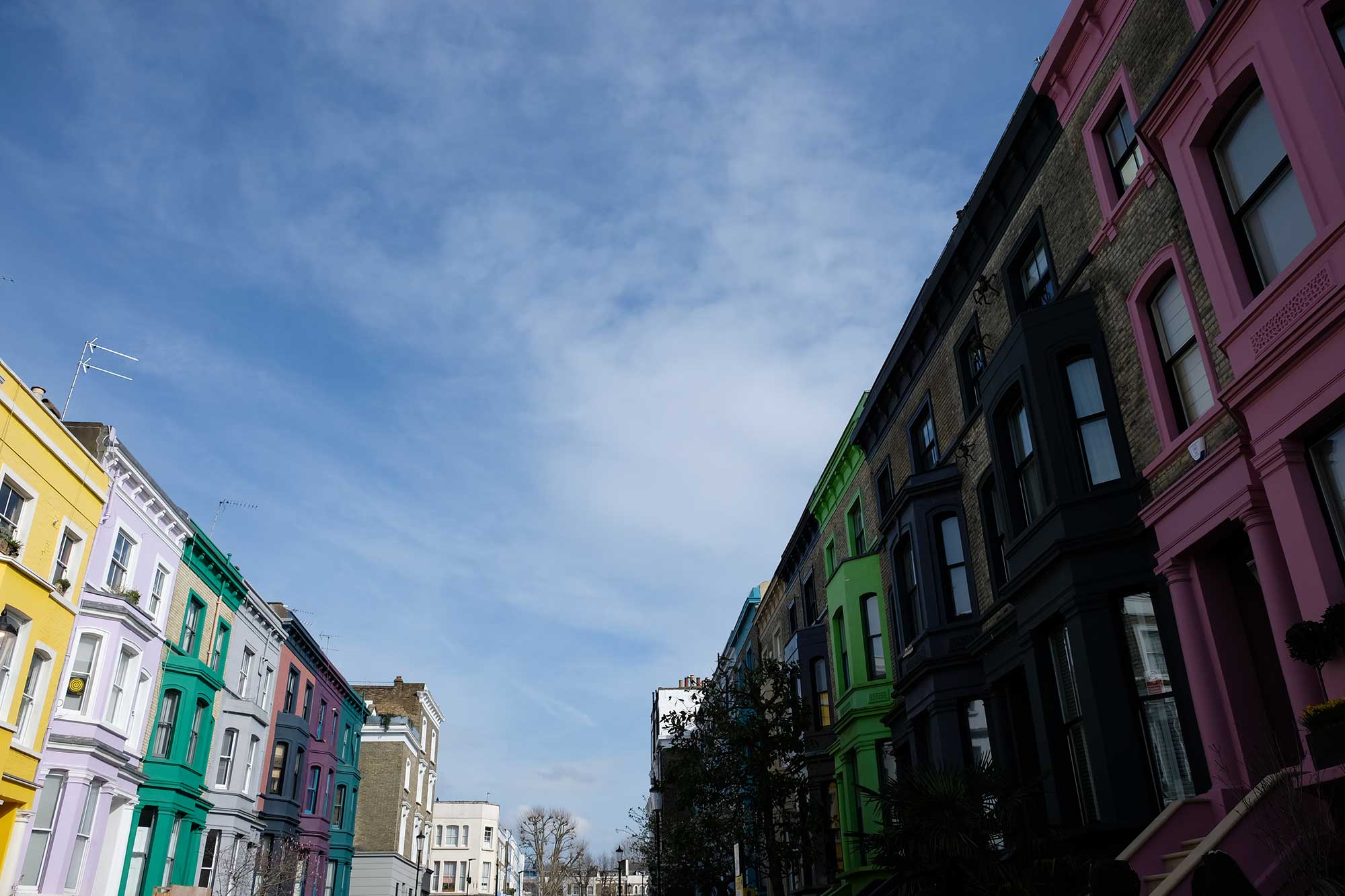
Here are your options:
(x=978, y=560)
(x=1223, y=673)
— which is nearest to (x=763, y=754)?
(x=978, y=560)

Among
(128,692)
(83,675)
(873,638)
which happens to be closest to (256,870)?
(128,692)

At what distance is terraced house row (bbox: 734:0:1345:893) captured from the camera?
1045cm

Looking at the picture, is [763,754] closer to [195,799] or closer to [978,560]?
[978,560]

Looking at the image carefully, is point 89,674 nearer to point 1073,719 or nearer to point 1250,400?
point 1073,719

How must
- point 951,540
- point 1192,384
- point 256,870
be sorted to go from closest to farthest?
point 1192,384, point 951,540, point 256,870

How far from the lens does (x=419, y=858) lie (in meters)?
59.4

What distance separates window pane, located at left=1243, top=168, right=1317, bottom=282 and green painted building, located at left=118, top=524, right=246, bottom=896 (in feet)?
104

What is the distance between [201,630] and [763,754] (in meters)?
20.3

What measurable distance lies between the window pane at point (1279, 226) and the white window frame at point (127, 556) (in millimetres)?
28718

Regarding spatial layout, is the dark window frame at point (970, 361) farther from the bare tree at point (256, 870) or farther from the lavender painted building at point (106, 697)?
the bare tree at point (256, 870)

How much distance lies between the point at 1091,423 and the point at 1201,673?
460cm

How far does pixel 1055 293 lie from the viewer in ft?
56.7

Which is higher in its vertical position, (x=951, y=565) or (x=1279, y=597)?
(x=951, y=565)

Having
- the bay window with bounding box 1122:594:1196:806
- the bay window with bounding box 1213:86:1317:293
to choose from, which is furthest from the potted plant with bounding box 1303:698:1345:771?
the bay window with bounding box 1213:86:1317:293
